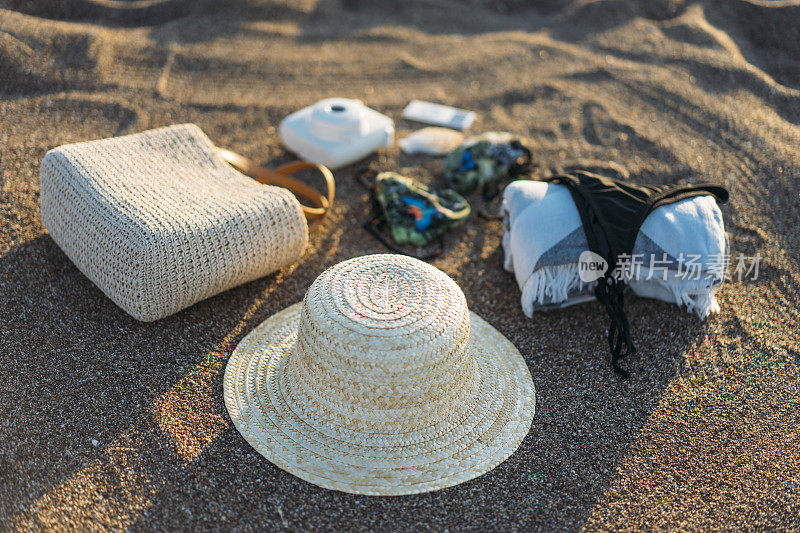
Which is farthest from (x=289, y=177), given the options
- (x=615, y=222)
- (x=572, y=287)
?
(x=615, y=222)

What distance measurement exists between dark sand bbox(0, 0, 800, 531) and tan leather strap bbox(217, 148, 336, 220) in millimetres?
134

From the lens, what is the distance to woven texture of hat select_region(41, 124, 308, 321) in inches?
108

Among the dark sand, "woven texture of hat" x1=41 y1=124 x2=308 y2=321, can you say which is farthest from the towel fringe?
"woven texture of hat" x1=41 y1=124 x2=308 y2=321

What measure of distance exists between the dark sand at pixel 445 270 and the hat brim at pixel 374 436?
58 millimetres

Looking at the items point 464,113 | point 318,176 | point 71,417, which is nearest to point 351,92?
point 464,113

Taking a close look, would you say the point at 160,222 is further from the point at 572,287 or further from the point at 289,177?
the point at 572,287

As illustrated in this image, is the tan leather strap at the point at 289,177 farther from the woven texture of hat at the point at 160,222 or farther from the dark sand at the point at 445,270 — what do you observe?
the woven texture of hat at the point at 160,222

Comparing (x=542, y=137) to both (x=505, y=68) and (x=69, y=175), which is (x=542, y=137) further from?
(x=69, y=175)

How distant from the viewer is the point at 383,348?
2.24 m

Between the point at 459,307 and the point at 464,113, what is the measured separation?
267 cm

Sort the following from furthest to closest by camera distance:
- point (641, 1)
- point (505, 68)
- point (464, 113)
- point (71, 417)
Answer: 1. point (641, 1)
2. point (505, 68)
3. point (464, 113)
4. point (71, 417)

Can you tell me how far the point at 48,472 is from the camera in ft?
7.50

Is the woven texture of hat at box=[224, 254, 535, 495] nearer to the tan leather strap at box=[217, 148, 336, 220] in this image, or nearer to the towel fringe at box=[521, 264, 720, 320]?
the towel fringe at box=[521, 264, 720, 320]

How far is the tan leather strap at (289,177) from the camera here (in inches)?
145
